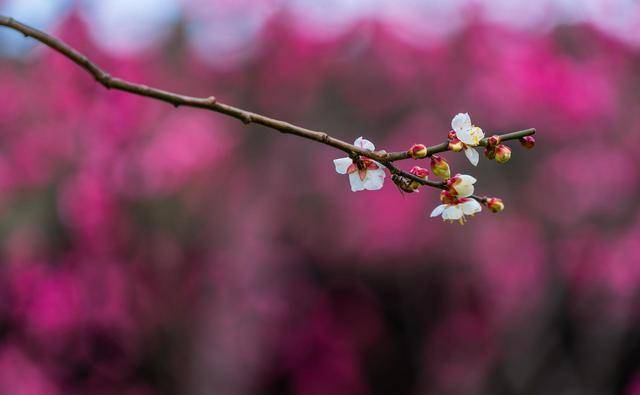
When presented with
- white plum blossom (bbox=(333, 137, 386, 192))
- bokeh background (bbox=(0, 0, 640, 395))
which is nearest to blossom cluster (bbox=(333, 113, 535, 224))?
white plum blossom (bbox=(333, 137, 386, 192))

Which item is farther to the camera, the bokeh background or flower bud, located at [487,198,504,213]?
the bokeh background

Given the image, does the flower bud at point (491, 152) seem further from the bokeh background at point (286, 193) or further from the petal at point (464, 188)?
the bokeh background at point (286, 193)

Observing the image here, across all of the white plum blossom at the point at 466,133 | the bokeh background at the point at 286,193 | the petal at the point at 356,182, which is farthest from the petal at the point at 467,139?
the bokeh background at the point at 286,193

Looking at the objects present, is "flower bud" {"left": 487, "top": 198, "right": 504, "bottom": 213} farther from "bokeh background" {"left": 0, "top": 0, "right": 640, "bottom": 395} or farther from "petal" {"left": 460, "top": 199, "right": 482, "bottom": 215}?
"bokeh background" {"left": 0, "top": 0, "right": 640, "bottom": 395}

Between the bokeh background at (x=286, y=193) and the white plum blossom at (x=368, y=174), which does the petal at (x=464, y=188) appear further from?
the bokeh background at (x=286, y=193)

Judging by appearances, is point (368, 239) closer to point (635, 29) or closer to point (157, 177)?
point (157, 177)

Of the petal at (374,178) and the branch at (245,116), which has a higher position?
the branch at (245,116)

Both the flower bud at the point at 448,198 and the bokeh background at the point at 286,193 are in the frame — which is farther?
the bokeh background at the point at 286,193

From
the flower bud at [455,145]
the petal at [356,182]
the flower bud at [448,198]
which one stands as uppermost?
the flower bud at [455,145]
